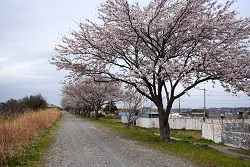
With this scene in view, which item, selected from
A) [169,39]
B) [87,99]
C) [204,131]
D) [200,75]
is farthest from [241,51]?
[87,99]

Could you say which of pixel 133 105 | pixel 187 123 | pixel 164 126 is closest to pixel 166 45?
pixel 164 126

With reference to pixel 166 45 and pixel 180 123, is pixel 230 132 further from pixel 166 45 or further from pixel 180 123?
pixel 180 123

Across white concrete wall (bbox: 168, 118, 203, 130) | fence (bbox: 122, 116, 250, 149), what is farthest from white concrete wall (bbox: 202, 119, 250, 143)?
white concrete wall (bbox: 168, 118, 203, 130)

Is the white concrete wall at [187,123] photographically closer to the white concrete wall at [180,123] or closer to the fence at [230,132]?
the white concrete wall at [180,123]

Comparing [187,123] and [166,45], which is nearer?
[166,45]

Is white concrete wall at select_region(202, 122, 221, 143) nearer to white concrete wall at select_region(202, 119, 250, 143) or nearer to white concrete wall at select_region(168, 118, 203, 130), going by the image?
white concrete wall at select_region(202, 119, 250, 143)

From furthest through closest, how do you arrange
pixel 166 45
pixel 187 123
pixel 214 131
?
1. pixel 187 123
2. pixel 214 131
3. pixel 166 45

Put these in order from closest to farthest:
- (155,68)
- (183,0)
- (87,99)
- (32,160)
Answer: (32,160) < (183,0) < (155,68) < (87,99)

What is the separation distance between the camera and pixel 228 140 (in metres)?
19.6

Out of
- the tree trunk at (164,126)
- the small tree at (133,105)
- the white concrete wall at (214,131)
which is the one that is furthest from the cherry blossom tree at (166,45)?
the small tree at (133,105)

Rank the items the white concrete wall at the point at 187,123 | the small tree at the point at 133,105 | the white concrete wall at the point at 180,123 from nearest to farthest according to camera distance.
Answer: the small tree at the point at 133,105 → the white concrete wall at the point at 187,123 → the white concrete wall at the point at 180,123

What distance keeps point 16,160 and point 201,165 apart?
18.6 feet

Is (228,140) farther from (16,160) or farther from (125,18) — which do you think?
(16,160)

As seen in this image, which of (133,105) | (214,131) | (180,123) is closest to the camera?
(214,131)
